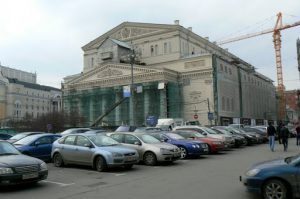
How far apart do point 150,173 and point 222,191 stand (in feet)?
15.2

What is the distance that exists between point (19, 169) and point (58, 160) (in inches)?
240

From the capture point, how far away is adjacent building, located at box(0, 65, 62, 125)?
114056mm

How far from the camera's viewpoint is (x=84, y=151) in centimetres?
1572

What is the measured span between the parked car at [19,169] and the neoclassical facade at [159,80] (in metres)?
49.6

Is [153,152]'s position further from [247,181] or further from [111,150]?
[247,181]

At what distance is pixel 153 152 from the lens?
17250mm

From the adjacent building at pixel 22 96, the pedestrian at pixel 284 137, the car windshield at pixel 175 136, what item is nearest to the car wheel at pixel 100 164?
the car windshield at pixel 175 136

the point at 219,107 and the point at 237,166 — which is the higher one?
the point at 219,107

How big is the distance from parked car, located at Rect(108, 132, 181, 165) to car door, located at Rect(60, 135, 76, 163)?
2.58 metres

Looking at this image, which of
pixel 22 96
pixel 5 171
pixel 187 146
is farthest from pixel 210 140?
pixel 22 96

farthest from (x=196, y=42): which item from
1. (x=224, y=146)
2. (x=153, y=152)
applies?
(x=153, y=152)

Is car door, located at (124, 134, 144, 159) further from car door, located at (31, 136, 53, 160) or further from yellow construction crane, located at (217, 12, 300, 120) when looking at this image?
yellow construction crane, located at (217, 12, 300, 120)

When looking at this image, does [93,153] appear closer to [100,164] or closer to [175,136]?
[100,164]

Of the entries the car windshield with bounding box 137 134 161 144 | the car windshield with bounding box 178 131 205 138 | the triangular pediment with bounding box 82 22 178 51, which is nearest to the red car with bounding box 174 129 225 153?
the car windshield with bounding box 178 131 205 138
